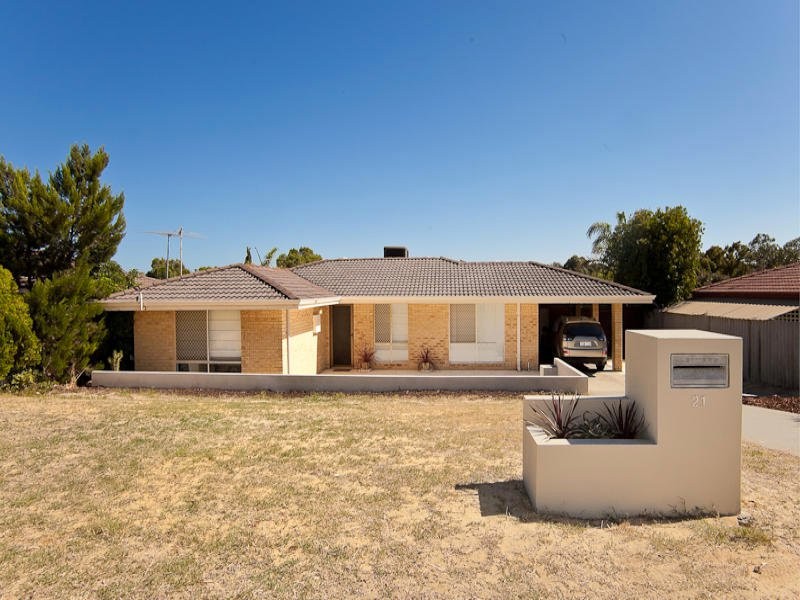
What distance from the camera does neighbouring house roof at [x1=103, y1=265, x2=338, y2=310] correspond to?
570 inches

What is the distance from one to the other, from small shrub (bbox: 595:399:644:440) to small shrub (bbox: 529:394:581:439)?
371 millimetres

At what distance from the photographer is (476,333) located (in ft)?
57.7

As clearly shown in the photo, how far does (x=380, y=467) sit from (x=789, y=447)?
6976 mm

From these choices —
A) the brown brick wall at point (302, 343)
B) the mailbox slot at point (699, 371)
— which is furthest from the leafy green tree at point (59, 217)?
the mailbox slot at point (699, 371)

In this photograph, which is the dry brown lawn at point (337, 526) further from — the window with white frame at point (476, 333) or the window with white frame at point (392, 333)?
the window with white frame at point (392, 333)

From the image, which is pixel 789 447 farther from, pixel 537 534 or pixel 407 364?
pixel 407 364

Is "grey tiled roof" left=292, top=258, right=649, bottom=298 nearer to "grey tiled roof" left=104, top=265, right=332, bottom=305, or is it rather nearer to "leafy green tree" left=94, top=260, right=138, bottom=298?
"grey tiled roof" left=104, top=265, right=332, bottom=305

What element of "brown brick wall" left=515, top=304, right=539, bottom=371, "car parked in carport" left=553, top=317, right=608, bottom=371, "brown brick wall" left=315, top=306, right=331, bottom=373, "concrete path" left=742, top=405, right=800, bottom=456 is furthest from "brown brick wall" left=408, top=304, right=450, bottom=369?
"concrete path" left=742, top=405, right=800, bottom=456

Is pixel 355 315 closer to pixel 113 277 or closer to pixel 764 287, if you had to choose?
pixel 113 277

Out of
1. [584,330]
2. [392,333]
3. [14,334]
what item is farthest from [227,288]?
[584,330]

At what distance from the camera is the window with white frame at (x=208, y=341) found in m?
15.1

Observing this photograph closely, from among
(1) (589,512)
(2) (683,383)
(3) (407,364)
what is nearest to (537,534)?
(1) (589,512)

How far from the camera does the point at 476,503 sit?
227 inches

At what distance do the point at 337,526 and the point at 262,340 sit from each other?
403 inches
